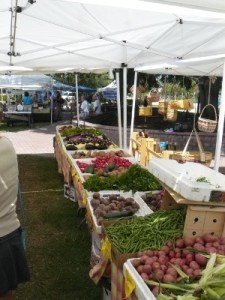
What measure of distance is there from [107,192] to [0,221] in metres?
2.00

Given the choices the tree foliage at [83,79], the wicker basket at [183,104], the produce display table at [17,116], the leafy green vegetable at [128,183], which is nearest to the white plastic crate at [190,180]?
the leafy green vegetable at [128,183]

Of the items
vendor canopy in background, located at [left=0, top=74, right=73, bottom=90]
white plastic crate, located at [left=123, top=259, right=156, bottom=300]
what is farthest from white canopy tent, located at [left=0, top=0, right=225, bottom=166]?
vendor canopy in background, located at [left=0, top=74, right=73, bottom=90]

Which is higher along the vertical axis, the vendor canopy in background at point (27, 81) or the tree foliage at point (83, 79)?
the tree foliage at point (83, 79)

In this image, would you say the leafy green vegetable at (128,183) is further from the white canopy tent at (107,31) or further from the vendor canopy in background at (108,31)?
the vendor canopy in background at (108,31)

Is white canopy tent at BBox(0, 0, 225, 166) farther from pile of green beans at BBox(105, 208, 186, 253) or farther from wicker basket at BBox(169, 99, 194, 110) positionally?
wicker basket at BBox(169, 99, 194, 110)

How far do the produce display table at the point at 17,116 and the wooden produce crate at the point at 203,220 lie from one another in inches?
686

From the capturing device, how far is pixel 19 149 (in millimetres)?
12555

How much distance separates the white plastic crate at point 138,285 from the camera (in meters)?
2.04

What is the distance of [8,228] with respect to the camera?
2.46m

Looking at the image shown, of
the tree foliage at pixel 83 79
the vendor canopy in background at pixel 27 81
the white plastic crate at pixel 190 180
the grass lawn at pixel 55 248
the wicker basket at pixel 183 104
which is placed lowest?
the grass lawn at pixel 55 248

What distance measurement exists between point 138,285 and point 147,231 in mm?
665

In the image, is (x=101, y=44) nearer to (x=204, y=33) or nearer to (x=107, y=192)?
(x=204, y=33)

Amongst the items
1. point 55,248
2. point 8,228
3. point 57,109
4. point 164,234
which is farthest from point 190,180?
point 57,109

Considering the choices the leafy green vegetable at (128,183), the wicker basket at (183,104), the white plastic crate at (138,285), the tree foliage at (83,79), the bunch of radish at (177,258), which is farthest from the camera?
the tree foliage at (83,79)
